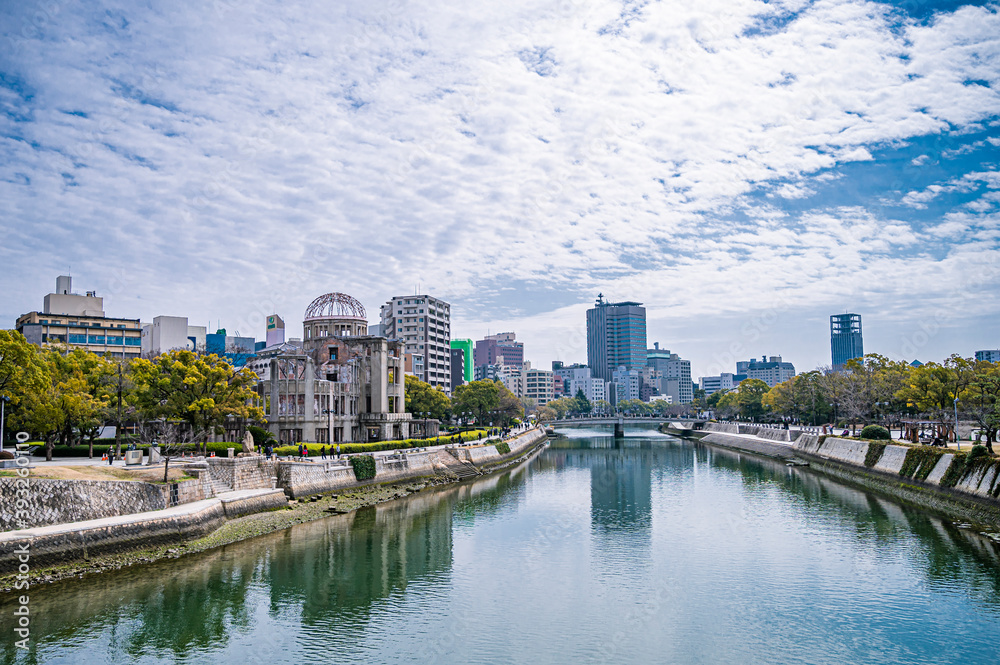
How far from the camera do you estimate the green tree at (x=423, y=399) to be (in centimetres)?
10275

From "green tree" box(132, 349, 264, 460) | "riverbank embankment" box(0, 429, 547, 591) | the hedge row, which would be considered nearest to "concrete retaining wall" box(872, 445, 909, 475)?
"riverbank embankment" box(0, 429, 547, 591)

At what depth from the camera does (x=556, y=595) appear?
103ft

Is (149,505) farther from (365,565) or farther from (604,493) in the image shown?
(604,493)

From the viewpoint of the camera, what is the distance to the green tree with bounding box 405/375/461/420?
10275 centimetres

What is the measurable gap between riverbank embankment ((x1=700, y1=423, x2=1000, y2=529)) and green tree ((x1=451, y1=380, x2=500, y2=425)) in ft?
158

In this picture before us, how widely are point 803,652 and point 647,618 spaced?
618 centimetres

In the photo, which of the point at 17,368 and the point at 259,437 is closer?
the point at 17,368

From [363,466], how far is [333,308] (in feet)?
112

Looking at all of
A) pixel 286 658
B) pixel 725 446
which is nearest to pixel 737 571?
pixel 286 658

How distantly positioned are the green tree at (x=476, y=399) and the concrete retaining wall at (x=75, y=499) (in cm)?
7861

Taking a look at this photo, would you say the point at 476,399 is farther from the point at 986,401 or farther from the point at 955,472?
the point at 955,472

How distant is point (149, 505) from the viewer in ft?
127

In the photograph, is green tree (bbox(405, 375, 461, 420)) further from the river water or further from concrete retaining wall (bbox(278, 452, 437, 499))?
the river water

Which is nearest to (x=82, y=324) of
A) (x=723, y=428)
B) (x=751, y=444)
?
(x=751, y=444)
